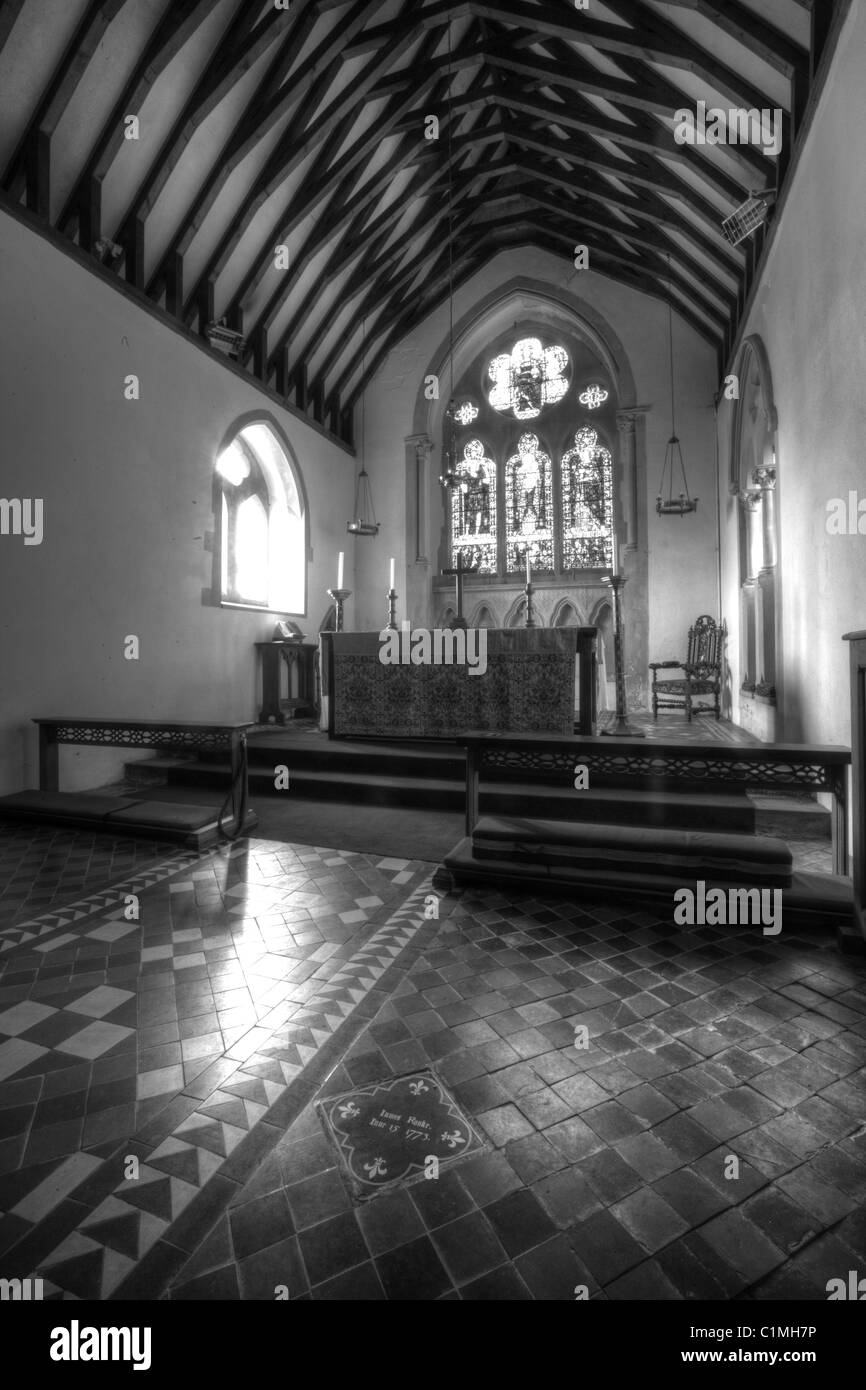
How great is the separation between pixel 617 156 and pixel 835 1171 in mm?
9464

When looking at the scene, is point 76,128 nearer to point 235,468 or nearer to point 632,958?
point 235,468

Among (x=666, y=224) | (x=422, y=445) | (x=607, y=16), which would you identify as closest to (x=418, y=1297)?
(x=607, y=16)

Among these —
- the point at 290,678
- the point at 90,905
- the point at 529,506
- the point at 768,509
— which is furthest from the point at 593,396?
the point at 90,905

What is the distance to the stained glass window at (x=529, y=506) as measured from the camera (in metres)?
11.2

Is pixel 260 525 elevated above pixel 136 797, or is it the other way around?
pixel 260 525

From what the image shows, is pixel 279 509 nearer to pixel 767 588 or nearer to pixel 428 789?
pixel 428 789

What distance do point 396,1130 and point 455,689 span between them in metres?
4.51

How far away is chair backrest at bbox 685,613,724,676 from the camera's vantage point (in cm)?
899

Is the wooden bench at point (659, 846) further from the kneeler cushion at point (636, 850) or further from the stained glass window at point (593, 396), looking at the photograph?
the stained glass window at point (593, 396)

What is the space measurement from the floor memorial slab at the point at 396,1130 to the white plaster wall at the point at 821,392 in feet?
11.1

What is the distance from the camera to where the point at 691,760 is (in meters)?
3.45

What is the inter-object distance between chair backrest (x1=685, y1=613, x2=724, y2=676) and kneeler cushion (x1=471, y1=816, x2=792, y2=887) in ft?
19.8

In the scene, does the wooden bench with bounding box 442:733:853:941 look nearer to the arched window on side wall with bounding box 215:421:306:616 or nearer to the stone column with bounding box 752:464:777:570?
the stone column with bounding box 752:464:777:570

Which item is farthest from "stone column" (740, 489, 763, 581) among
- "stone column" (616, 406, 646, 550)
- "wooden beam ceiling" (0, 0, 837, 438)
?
"stone column" (616, 406, 646, 550)
